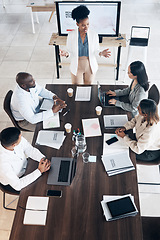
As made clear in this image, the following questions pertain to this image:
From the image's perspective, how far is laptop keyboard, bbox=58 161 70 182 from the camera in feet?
6.98

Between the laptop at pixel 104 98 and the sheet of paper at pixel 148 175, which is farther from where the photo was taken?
the sheet of paper at pixel 148 175

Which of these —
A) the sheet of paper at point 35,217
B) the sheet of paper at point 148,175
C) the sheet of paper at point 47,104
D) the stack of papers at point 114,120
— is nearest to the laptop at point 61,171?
the sheet of paper at point 35,217

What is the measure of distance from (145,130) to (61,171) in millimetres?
923

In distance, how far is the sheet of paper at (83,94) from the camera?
2904 millimetres

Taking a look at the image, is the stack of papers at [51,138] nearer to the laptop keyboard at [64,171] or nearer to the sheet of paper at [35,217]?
the laptop keyboard at [64,171]

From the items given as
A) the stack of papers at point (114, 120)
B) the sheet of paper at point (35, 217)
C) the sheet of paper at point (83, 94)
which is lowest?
the sheet of paper at point (35, 217)

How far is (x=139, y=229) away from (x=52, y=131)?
1308mm

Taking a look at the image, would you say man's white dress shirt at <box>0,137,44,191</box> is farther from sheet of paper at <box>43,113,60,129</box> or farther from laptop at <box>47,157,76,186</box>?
sheet of paper at <box>43,113,60,129</box>

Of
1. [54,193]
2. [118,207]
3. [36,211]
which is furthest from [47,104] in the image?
[118,207]

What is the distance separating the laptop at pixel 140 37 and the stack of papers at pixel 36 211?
3075mm

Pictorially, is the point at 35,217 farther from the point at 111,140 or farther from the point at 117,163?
the point at 111,140

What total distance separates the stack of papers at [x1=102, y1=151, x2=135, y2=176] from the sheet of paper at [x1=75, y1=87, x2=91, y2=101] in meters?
0.90

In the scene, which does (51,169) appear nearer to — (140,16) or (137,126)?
(137,126)

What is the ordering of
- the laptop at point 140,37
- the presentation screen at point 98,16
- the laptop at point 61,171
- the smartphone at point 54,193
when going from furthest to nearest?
the laptop at point 140,37 → the presentation screen at point 98,16 → the laptop at point 61,171 → the smartphone at point 54,193
